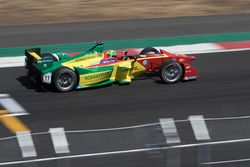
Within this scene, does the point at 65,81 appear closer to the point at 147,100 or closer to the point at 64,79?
the point at 64,79

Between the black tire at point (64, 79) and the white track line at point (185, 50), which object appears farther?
the white track line at point (185, 50)

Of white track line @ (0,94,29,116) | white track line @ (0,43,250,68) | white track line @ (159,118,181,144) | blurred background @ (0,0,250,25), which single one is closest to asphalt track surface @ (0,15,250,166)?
white track line @ (0,94,29,116)

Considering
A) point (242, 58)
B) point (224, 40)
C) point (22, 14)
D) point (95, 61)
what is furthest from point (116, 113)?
point (22, 14)

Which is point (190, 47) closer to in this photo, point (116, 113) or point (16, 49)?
point (16, 49)

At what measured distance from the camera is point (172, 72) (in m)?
12.8

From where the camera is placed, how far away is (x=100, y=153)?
6.44m

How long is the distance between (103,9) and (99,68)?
926cm

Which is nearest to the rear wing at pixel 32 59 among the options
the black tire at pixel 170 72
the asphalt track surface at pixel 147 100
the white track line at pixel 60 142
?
the asphalt track surface at pixel 147 100

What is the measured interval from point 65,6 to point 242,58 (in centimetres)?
824

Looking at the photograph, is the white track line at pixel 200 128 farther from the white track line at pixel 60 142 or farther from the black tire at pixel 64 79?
the black tire at pixel 64 79

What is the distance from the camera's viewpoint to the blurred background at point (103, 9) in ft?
66.7

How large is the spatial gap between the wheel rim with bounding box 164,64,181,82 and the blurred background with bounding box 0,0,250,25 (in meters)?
7.91

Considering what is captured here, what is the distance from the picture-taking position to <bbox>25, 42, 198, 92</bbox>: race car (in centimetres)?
1205

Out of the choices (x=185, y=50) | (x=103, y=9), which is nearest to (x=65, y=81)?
(x=185, y=50)
